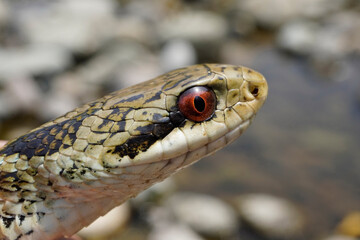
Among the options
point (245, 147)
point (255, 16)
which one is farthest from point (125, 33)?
point (245, 147)

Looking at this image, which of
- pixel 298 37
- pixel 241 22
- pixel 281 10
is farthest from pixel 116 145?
pixel 281 10

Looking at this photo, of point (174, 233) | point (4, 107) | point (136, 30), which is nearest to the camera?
point (174, 233)

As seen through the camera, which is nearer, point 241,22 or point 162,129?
point 162,129

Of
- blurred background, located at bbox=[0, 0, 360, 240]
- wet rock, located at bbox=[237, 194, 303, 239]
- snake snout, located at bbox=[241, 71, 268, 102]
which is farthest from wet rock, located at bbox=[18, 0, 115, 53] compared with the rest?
snake snout, located at bbox=[241, 71, 268, 102]

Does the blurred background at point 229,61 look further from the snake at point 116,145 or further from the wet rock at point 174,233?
the snake at point 116,145

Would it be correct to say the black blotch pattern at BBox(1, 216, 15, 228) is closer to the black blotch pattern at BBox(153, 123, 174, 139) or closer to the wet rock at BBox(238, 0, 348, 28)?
the black blotch pattern at BBox(153, 123, 174, 139)

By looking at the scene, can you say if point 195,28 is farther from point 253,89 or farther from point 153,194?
point 253,89

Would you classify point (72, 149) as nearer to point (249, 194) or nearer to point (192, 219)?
point (192, 219)
